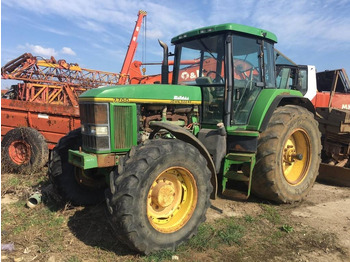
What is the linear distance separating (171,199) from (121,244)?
71 centimetres

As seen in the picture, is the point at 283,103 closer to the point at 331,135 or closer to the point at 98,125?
the point at 331,135

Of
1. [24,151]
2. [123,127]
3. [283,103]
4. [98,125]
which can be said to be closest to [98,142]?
[98,125]

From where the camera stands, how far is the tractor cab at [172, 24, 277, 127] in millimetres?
4219

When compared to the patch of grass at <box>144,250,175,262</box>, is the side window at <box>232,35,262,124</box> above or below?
above

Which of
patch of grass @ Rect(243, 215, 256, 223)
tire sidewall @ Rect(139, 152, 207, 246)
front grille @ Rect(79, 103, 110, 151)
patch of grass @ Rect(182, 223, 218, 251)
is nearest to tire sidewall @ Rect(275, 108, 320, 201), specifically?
patch of grass @ Rect(243, 215, 256, 223)

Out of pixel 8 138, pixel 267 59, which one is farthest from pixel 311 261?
pixel 8 138

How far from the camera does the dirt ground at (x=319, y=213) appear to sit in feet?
10.6

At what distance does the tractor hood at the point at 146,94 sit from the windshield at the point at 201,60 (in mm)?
326

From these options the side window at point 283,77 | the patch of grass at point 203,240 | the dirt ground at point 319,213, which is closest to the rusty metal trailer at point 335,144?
the dirt ground at point 319,213

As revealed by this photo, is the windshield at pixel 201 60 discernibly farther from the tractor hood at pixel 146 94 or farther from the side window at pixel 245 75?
the tractor hood at pixel 146 94

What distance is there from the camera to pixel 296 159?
4.83m

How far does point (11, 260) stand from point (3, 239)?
1.73 feet

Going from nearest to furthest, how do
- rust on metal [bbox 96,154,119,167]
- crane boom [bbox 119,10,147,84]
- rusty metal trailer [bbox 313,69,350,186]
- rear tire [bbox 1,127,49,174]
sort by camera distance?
rust on metal [bbox 96,154,119,167], rusty metal trailer [bbox 313,69,350,186], rear tire [bbox 1,127,49,174], crane boom [bbox 119,10,147,84]

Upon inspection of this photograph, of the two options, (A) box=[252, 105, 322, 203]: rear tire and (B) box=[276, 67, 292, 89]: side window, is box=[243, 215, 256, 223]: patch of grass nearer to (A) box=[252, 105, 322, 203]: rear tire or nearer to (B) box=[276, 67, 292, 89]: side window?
(A) box=[252, 105, 322, 203]: rear tire
